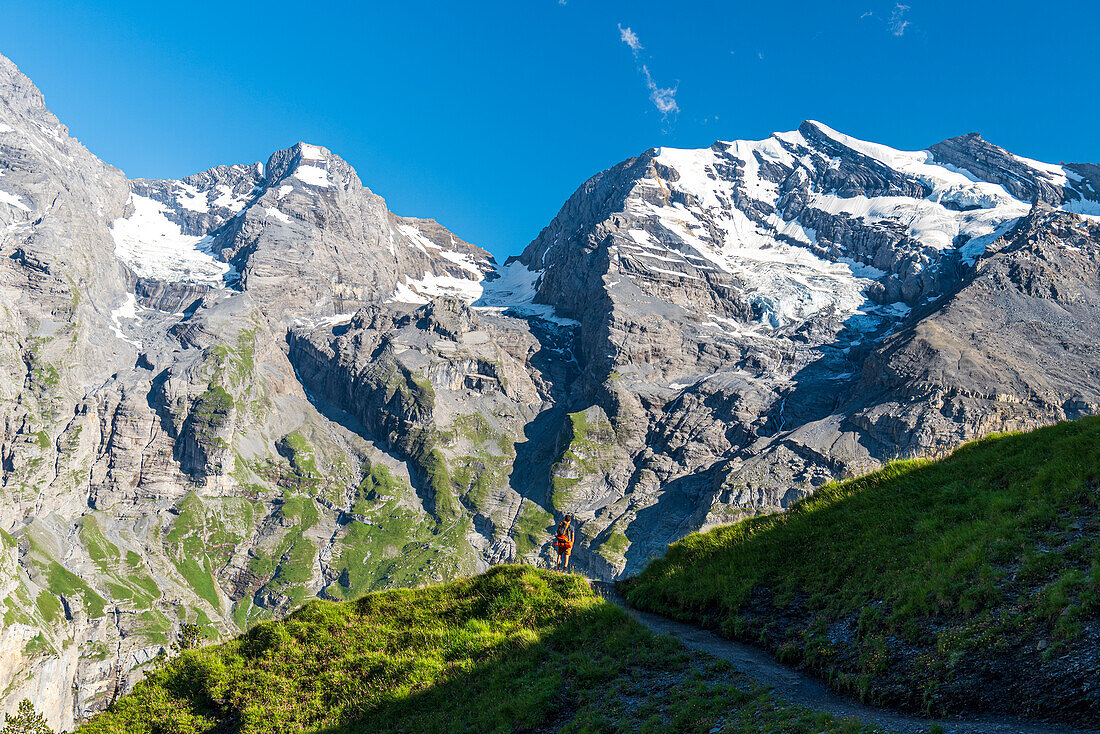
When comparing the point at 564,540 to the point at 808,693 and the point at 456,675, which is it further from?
the point at 808,693

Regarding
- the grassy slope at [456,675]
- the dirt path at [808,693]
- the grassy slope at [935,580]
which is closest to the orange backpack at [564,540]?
the grassy slope at [935,580]

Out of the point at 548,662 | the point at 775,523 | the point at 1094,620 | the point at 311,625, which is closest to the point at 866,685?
the point at 1094,620

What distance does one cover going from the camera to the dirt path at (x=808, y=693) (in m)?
10.6

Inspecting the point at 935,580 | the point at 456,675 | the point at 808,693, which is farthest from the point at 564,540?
the point at 935,580

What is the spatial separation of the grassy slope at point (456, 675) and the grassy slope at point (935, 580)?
279 centimetres

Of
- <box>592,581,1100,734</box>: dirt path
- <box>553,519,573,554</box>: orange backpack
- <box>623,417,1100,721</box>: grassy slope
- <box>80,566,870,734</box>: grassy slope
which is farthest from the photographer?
<box>553,519,573,554</box>: orange backpack

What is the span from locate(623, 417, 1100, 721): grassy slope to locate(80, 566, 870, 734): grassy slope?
2790 millimetres

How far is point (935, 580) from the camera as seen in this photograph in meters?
14.9

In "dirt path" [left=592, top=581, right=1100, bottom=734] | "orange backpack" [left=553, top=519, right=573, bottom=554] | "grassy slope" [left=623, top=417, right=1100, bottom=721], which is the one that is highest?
"orange backpack" [left=553, top=519, right=573, bottom=554]

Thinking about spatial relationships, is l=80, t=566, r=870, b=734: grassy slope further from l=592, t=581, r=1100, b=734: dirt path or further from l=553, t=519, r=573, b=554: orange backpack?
l=553, t=519, r=573, b=554: orange backpack

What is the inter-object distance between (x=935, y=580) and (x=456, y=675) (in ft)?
40.9

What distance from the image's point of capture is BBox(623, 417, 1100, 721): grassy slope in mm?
11758

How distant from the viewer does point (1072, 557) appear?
44.4ft

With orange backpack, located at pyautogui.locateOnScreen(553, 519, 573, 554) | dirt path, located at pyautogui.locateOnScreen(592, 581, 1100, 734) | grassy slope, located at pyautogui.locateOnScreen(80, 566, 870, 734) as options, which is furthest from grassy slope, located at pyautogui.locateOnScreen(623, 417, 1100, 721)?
orange backpack, located at pyautogui.locateOnScreen(553, 519, 573, 554)
